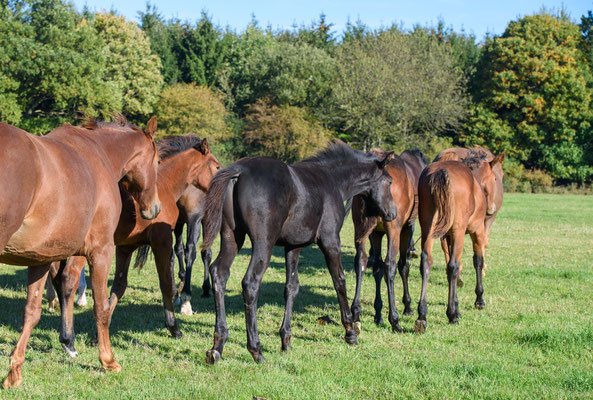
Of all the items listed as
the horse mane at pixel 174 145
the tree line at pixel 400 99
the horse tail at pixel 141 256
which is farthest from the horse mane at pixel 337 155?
the tree line at pixel 400 99

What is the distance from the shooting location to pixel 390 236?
7.44 m

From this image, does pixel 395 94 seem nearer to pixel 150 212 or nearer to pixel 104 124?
pixel 104 124

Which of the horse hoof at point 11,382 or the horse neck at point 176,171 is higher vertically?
the horse neck at point 176,171

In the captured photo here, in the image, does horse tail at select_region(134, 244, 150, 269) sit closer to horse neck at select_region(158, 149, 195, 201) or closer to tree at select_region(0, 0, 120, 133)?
horse neck at select_region(158, 149, 195, 201)

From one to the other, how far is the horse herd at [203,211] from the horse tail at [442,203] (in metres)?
0.01

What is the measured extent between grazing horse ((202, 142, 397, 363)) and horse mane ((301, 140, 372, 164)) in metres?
0.11

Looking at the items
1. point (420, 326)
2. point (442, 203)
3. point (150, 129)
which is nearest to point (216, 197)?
point (150, 129)

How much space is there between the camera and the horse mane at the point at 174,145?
7.47m

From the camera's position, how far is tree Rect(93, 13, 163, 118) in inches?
1799

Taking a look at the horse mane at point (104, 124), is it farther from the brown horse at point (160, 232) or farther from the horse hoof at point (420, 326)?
the horse hoof at point (420, 326)

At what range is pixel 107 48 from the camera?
45.6m

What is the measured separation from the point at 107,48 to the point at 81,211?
1767 inches

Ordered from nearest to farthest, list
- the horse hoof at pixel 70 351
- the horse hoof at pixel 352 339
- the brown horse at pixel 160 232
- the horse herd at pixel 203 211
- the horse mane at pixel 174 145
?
the horse herd at pixel 203 211, the horse hoof at pixel 70 351, the brown horse at pixel 160 232, the horse hoof at pixel 352 339, the horse mane at pixel 174 145

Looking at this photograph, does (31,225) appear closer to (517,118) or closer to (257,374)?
(257,374)
